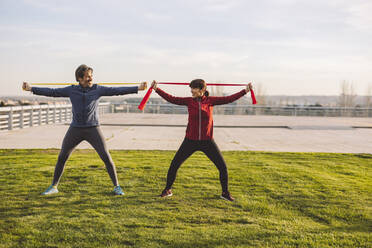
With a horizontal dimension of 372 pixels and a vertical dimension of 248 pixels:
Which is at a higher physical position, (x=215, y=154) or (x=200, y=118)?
(x=200, y=118)

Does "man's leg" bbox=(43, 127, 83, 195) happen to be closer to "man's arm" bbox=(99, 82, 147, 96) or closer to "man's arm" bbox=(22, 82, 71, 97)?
"man's arm" bbox=(22, 82, 71, 97)

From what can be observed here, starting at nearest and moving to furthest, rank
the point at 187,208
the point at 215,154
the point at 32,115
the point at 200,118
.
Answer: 1. the point at 187,208
2. the point at 200,118
3. the point at 215,154
4. the point at 32,115

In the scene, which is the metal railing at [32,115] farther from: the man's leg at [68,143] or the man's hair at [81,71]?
the man's hair at [81,71]

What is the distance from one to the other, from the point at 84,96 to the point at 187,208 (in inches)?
80.7

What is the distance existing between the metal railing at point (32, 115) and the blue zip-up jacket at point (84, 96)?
512 inches

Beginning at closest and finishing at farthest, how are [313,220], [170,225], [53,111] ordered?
[170,225] → [313,220] → [53,111]

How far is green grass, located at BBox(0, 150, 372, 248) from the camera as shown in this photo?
144 inches

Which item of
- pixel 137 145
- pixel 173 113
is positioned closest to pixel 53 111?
pixel 137 145

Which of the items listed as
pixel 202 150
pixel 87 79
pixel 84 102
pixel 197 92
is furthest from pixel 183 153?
pixel 87 79

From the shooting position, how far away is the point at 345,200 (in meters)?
5.20

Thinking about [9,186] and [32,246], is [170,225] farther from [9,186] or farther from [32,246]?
[9,186]

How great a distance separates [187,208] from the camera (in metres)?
4.71

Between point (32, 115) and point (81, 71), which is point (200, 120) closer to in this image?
point (81, 71)

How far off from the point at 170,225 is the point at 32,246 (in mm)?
1421
